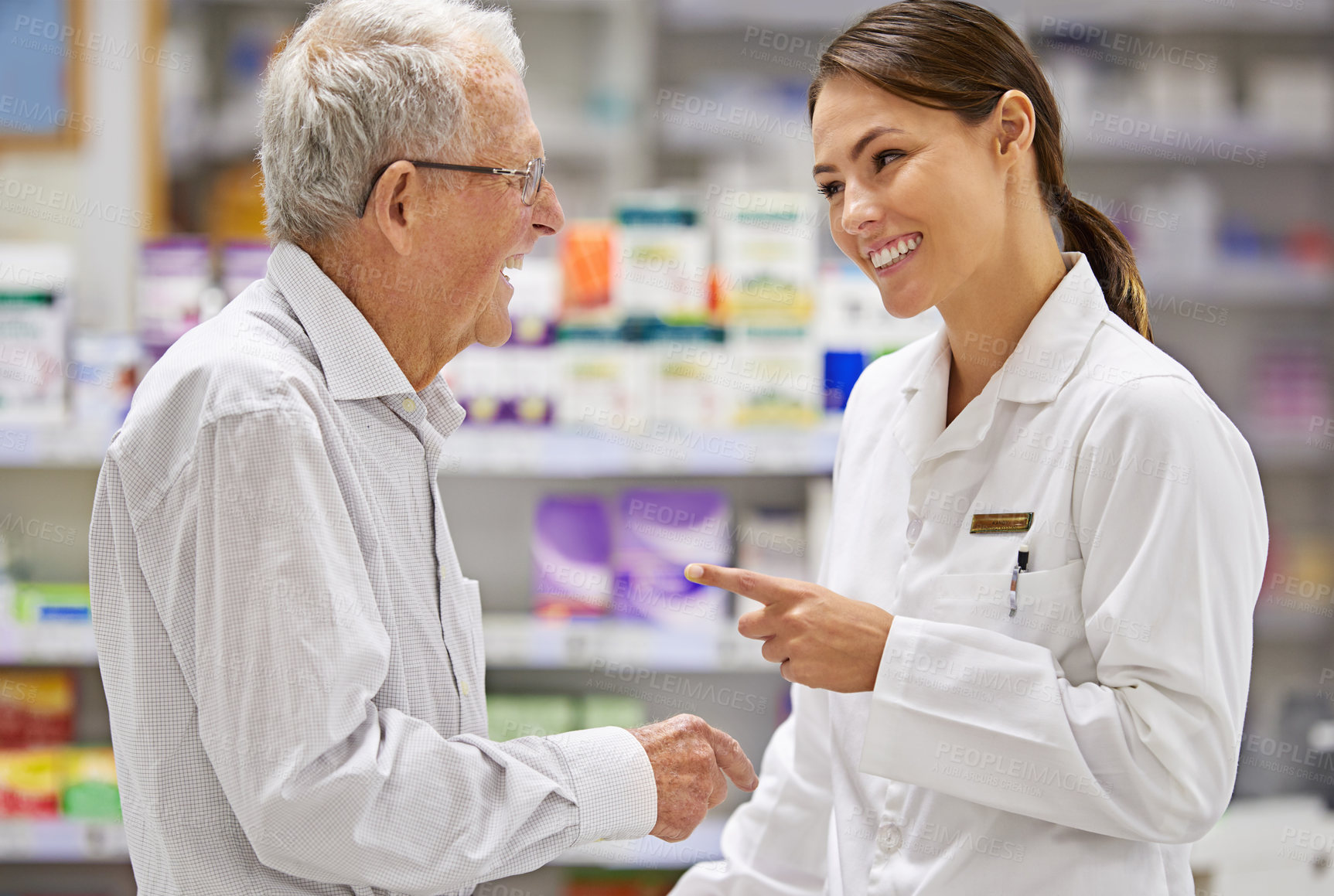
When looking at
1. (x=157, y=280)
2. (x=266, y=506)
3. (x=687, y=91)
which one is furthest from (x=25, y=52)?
(x=266, y=506)

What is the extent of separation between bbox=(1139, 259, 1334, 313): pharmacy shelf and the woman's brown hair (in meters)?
2.64

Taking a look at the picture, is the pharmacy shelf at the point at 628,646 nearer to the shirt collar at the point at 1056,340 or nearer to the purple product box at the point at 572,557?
the purple product box at the point at 572,557

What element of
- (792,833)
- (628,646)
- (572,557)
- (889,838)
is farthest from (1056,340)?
(572,557)

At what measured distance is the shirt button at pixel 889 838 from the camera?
1.34m

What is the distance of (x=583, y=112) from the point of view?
3928 millimetres

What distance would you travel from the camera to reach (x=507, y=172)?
1316 mm

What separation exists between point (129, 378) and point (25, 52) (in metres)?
1.29

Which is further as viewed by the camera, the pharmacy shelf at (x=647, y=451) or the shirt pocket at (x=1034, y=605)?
the pharmacy shelf at (x=647, y=451)

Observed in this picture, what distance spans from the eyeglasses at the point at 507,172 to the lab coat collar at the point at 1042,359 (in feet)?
2.01

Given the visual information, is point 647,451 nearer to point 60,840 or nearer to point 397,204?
point 397,204

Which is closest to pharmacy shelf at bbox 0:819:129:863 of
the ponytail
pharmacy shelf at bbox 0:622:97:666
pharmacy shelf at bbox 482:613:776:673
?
pharmacy shelf at bbox 0:622:97:666

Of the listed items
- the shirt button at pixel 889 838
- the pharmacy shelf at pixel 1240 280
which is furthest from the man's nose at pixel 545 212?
the pharmacy shelf at pixel 1240 280

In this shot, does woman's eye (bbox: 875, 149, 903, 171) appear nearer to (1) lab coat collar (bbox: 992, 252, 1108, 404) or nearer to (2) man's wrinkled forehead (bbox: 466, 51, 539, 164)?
(1) lab coat collar (bbox: 992, 252, 1108, 404)

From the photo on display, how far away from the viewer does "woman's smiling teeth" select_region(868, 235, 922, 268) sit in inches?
53.1
